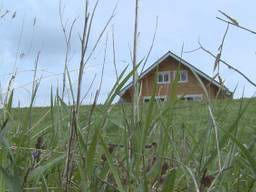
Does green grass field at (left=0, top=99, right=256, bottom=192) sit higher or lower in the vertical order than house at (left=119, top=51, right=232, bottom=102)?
lower

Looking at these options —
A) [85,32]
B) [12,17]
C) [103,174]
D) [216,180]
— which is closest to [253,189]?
[216,180]

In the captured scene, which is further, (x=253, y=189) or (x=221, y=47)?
(x=253, y=189)

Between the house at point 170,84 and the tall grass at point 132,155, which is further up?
the house at point 170,84

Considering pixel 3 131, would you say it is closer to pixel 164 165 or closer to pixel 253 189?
pixel 164 165

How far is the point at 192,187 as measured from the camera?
70 cm

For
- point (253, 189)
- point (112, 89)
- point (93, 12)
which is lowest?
point (253, 189)

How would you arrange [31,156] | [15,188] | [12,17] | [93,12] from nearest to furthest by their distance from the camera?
[15,188], [93,12], [31,156], [12,17]

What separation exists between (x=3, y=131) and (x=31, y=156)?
0.16 meters

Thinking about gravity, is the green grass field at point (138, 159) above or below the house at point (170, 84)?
below

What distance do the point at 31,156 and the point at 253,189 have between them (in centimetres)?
35

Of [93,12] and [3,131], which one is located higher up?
[93,12]

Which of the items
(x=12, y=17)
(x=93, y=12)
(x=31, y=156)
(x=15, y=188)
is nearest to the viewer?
(x=15, y=188)

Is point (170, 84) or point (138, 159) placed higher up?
point (170, 84)

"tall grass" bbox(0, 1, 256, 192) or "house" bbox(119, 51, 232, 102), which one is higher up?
"house" bbox(119, 51, 232, 102)
